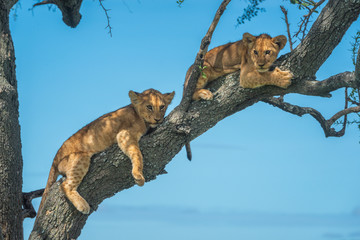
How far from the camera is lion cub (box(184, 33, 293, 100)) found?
18.1 ft

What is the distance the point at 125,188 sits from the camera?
19.1ft

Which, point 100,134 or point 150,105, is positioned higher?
point 150,105

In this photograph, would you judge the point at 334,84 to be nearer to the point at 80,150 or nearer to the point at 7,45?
the point at 80,150

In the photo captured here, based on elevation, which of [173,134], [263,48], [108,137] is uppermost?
[263,48]

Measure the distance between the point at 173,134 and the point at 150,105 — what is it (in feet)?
1.53

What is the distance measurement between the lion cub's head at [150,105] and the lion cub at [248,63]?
1.38 feet

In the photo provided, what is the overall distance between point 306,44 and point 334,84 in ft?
1.79

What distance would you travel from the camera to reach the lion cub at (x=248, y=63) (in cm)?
551

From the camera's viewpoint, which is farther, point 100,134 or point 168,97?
point 168,97

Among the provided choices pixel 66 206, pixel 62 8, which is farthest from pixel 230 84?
pixel 62 8

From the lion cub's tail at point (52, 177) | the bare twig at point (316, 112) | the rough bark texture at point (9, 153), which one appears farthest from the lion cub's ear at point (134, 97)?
the bare twig at point (316, 112)

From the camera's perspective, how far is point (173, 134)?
561 centimetres

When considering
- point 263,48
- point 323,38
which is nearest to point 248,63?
point 263,48

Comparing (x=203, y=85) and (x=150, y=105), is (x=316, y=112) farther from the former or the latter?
(x=150, y=105)
